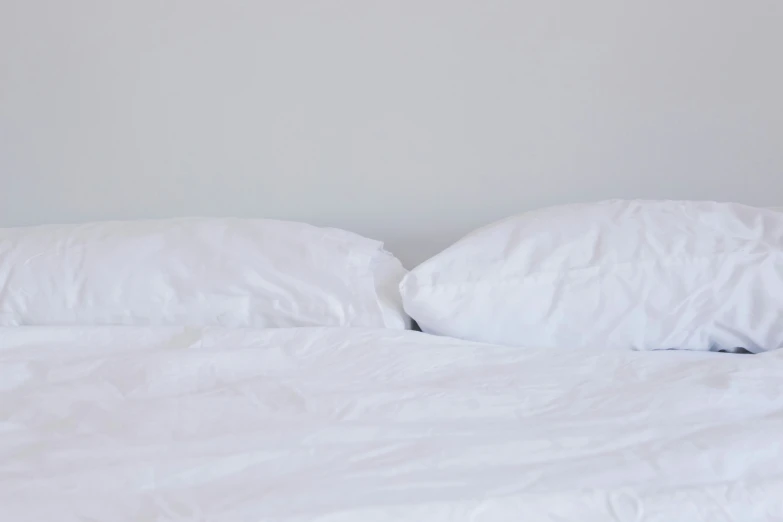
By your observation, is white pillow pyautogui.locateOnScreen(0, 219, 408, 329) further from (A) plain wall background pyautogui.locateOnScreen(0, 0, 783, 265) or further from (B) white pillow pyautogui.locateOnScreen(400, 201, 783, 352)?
(A) plain wall background pyautogui.locateOnScreen(0, 0, 783, 265)

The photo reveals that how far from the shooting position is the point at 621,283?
113cm

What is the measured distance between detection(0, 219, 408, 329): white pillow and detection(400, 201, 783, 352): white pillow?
11 centimetres

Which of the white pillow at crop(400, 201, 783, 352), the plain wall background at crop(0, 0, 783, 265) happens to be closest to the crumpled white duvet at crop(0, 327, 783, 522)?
the white pillow at crop(400, 201, 783, 352)

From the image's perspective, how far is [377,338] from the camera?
112cm

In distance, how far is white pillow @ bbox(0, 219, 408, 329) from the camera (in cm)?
123

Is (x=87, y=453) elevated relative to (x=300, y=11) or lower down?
lower down

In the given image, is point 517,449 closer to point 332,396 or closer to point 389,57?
point 332,396

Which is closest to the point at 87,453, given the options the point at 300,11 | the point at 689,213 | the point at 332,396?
the point at 332,396

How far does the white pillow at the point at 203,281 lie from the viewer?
123 cm

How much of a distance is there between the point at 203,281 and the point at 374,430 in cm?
53

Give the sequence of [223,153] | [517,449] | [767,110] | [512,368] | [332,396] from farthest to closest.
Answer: [223,153] < [767,110] < [512,368] < [332,396] < [517,449]

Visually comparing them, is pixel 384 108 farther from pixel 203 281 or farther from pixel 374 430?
pixel 374 430

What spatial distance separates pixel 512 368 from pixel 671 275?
30 centimetres

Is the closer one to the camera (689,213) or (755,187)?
(689,213)
